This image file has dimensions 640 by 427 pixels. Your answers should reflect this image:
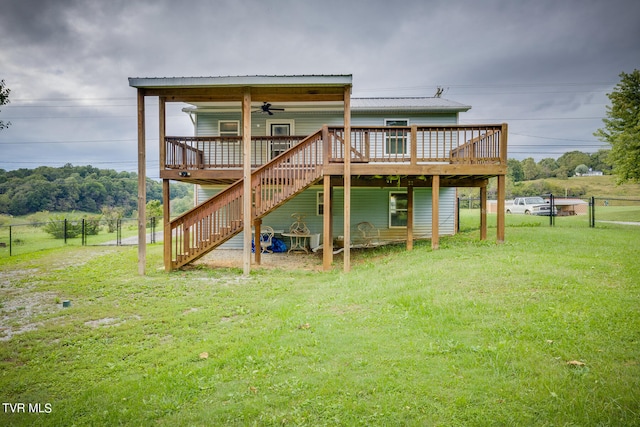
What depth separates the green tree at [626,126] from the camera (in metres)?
20.5

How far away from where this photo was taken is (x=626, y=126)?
22.1 meters

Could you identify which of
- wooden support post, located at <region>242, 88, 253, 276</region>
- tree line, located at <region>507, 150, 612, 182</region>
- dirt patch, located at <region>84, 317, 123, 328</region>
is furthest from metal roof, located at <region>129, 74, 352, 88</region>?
tree line, located at <region>507, 150, 612, 182</region>

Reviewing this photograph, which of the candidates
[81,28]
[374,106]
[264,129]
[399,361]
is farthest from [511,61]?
[399,361]

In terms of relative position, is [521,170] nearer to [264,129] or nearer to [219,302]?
[264,129]

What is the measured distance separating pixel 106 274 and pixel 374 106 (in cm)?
1238

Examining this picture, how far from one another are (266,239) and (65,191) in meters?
33.9

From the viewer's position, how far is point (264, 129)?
604 inches

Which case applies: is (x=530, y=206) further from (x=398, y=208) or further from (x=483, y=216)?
(x=483, y=216)

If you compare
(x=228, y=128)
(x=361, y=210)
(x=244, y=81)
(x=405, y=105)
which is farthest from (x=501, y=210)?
(x=228, y=128)

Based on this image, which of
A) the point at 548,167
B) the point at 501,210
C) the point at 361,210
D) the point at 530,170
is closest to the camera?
the point at 501,210

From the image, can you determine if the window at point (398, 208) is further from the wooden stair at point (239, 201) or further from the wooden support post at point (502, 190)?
the wooden stair at point (239, 201)

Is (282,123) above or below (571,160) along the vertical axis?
below

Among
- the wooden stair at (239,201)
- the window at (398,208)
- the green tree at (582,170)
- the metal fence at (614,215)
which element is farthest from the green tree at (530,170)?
the wooden stair at (239,201)

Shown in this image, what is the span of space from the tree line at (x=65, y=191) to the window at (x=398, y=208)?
21242mm
